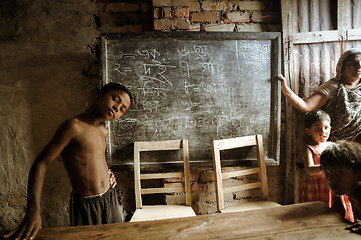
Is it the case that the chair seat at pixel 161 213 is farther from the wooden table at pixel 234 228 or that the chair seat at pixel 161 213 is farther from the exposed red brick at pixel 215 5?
the exposed red brick at pixel 215 5

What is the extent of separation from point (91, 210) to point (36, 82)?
62.4 inches

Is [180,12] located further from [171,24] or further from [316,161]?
[316,161]

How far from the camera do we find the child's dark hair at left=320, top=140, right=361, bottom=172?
119cm

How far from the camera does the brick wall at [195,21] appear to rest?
243 cm

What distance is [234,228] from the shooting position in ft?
4.09

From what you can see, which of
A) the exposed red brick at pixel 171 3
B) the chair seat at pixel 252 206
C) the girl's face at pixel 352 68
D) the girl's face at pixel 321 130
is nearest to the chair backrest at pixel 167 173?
the chair seat at pixel 252 206

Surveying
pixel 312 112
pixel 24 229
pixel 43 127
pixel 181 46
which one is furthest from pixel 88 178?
pixel 312 112

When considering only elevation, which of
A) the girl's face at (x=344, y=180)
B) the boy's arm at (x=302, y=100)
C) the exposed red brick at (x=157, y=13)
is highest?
the exposed red brick at (x=157, y=13)

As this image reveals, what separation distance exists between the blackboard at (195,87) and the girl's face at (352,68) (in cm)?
68

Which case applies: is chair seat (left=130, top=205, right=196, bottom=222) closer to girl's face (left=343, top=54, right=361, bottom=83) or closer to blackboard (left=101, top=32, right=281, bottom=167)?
blackboard (left=101, top=32, right=281, bottom=167)

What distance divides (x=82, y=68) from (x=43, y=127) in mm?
775

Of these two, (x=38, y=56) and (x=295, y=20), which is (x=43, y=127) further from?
(x=295, y=20)

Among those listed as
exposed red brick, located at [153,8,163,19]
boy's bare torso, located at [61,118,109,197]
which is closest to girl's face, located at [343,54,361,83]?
exposed red brick, located at [153,8,163,19]

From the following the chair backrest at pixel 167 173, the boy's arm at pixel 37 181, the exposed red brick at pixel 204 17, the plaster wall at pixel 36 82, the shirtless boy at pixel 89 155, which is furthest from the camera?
the exposed red brick at pixel 204 17
